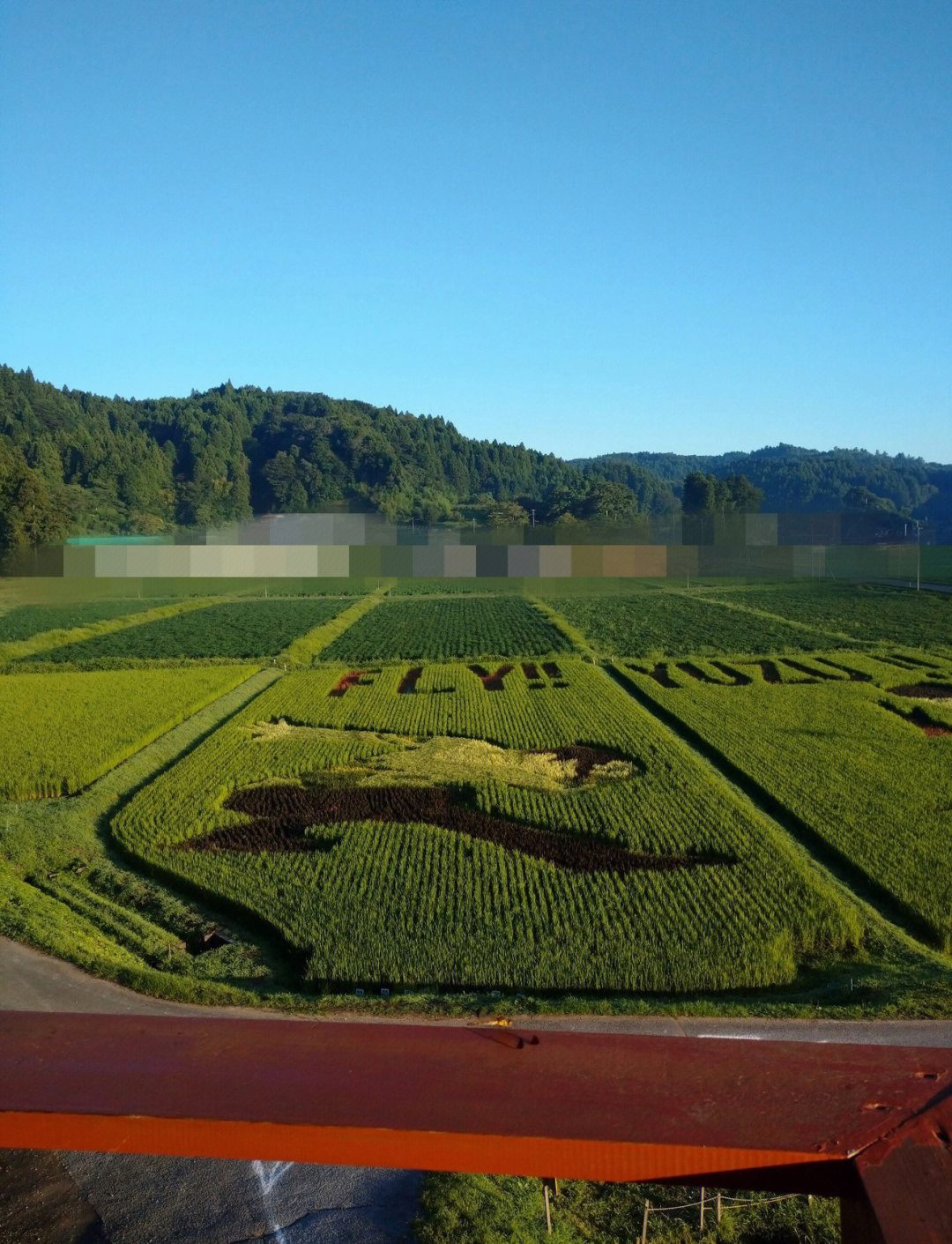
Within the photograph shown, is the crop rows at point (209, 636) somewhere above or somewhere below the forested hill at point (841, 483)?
below

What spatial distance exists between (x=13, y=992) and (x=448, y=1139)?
37.2ft

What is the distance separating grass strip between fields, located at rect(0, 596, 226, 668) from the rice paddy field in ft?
12.7

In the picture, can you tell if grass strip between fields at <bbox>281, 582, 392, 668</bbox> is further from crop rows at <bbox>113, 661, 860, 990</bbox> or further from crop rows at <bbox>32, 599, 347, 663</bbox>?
crop rows at <bbox>113, 661, 860, 990</bbox>

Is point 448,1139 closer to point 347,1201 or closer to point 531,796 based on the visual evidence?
point 347,1201

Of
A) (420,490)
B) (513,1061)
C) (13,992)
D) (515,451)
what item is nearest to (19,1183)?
(513,1061)

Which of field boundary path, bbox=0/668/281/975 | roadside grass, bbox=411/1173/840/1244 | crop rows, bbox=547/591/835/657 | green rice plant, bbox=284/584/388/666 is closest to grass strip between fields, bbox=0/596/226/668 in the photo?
green rice plant, bbox=284/584/388/666

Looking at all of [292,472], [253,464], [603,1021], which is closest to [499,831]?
[603,1021]

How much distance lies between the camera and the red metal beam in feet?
5.03

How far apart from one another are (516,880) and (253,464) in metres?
110

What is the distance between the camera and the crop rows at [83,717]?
20062 mm

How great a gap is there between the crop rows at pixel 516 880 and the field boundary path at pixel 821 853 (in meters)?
0.51

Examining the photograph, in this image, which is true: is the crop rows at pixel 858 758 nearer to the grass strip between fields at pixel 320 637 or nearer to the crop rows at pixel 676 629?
the crop rows at pixel 676 629

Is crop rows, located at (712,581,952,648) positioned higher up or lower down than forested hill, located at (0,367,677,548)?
lower down

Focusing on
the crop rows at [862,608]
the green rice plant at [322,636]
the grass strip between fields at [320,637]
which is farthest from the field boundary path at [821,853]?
the crop rows at [862,608]
